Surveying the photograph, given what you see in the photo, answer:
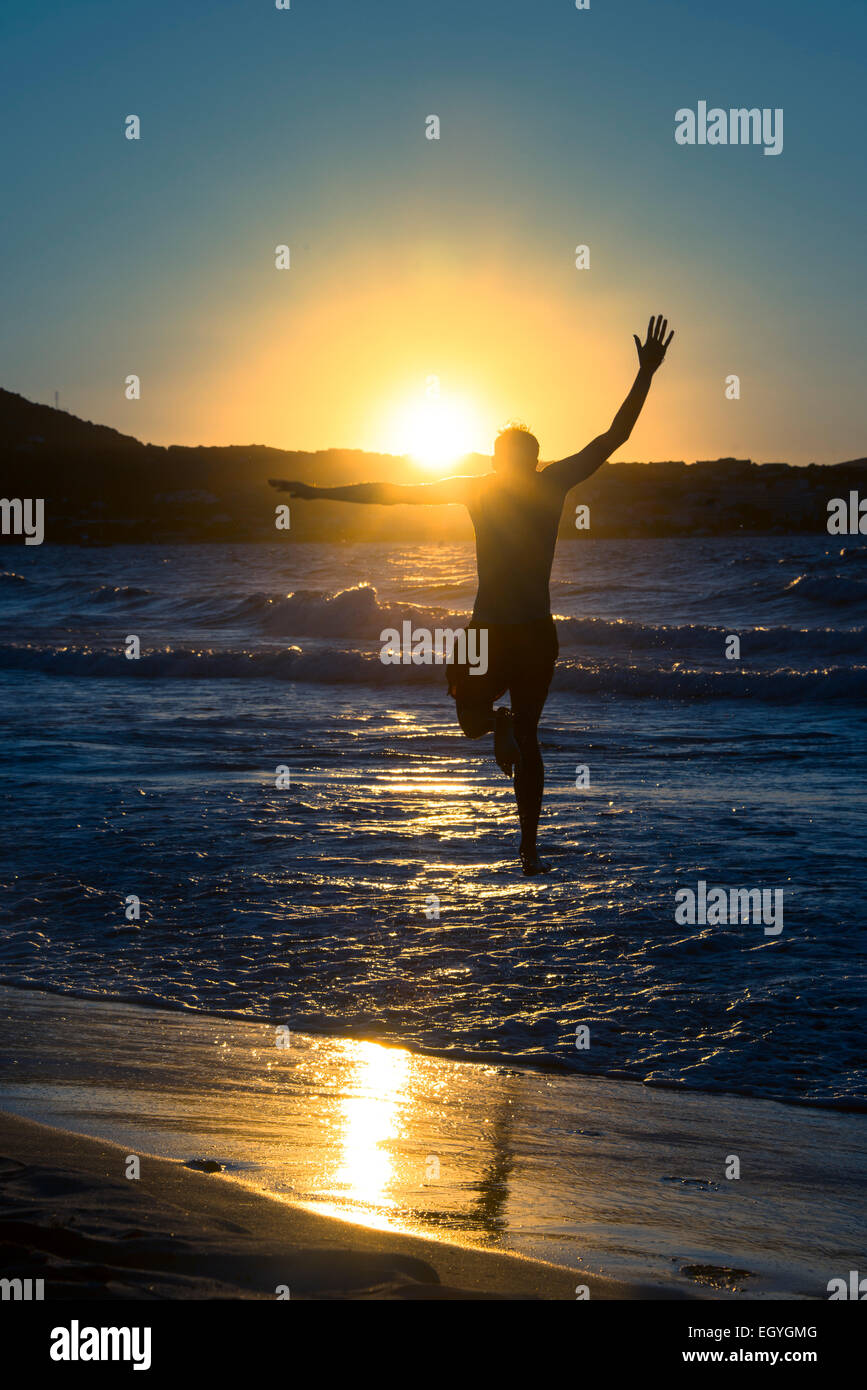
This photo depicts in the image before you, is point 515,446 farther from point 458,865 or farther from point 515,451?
point 458,865

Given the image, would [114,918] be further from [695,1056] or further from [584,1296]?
[584,1296]

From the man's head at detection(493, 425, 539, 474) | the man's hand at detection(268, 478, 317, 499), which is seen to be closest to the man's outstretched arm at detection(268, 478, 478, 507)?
the man's hand at detection(268, 478, 317, 499)

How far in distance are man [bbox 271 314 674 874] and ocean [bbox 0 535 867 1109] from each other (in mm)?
972

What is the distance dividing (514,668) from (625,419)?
129cm

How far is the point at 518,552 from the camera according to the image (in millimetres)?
6109

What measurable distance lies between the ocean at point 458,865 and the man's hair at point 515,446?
2335 millimetres

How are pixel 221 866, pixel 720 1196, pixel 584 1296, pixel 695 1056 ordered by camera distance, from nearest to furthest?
pixel 584 1296
pixel 720 1196
pixel 695 1056
pixel 221 866

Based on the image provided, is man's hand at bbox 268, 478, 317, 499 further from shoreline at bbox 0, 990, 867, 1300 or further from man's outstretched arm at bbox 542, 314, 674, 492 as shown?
shoreline at bbox 0, 990, 867, 1300

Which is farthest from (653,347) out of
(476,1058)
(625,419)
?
(476,1058)

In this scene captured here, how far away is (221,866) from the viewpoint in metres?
7.92

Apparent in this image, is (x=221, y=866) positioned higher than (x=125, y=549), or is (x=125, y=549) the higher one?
(x=125, y=549)

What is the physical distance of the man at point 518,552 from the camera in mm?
5957

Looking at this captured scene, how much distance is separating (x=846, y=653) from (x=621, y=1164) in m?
22.2
